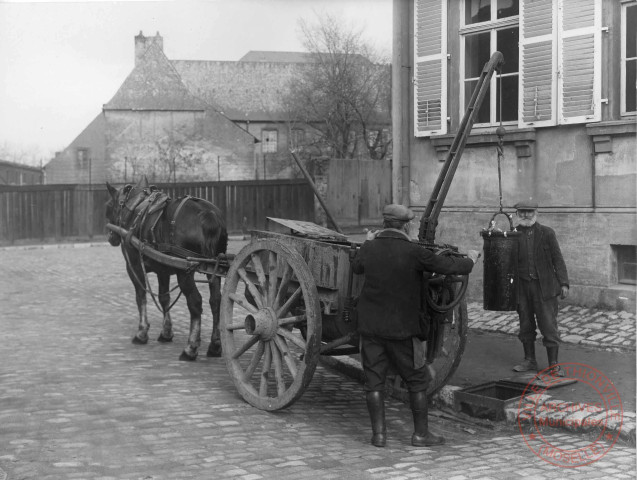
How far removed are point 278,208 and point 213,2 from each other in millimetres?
22922

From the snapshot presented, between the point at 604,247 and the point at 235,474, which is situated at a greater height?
the point at 604,247

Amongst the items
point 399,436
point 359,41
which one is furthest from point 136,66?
point 399,436

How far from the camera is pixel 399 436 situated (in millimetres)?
5648

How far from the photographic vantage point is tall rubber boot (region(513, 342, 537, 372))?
24.2ft

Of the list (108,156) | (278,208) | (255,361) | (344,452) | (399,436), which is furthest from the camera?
(108,156)

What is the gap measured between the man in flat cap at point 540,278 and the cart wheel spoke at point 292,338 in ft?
8.35

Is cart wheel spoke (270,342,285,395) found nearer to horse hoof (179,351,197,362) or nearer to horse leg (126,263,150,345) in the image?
horse hoof (179,351,197,362)

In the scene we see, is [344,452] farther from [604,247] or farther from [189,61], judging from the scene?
[189,61]

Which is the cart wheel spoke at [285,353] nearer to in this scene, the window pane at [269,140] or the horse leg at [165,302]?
the horse leg at [165,302]

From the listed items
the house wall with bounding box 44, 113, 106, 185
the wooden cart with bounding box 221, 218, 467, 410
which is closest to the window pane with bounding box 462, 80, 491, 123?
the wooden cart with bounding box 221, 218, 467, 410

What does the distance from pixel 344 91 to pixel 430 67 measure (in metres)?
30.0

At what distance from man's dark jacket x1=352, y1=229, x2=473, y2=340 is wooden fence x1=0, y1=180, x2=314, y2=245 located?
75.6 ft

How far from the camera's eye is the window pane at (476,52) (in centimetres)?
1128

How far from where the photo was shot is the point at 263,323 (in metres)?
6.07
